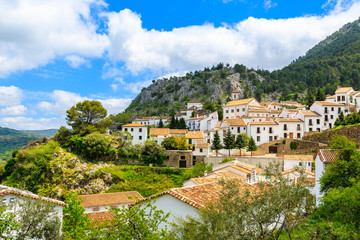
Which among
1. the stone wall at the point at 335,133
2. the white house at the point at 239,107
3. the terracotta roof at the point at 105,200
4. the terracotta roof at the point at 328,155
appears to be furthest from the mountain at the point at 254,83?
the terracotta roof at the point at 328,155

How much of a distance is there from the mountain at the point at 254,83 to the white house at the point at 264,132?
143 feet

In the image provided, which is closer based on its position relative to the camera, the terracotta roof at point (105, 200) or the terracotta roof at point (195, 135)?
the terracotta roof at point (105, 200)

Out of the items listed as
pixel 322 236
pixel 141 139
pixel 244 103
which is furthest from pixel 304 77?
pixel 322 236

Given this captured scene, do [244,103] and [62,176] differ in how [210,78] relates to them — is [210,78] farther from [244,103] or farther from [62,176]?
[62,176]

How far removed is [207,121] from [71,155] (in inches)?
1297

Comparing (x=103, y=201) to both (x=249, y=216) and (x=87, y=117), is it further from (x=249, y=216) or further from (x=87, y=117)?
(x=249, y=216)

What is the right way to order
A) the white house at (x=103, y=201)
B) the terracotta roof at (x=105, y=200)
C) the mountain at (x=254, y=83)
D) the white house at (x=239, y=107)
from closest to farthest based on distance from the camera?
the white house at (x=103, y=201)
the terracotta roof at (x=105, y=200)
the white house at (x=239, y=107)
the mountain at (x=254, y=83)

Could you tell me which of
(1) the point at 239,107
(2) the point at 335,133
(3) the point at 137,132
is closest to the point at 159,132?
(3) the point at 137,132

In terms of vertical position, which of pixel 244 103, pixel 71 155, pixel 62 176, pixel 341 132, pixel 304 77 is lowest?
pixel 62 176

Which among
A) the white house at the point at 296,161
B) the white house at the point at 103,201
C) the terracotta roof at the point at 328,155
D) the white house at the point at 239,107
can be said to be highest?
the white house at the point at 239,107

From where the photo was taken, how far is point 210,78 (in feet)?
391

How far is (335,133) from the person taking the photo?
118ft

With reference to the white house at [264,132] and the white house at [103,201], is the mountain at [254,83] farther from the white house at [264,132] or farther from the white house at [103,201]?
the white house at [103,201]

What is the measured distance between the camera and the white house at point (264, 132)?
4703 centimetres
